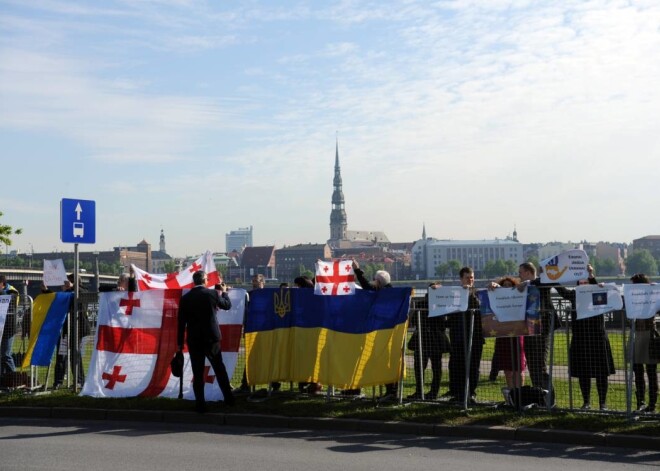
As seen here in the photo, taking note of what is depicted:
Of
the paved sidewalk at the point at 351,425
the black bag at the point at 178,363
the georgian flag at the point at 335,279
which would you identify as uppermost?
the georgian flag at the point at 335,279

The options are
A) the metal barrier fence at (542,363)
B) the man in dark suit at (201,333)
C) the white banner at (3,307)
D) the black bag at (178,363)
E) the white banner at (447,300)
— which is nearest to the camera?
the metal barrier fence at (542,363)

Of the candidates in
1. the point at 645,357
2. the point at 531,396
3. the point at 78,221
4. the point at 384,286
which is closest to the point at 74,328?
the point at 78,221

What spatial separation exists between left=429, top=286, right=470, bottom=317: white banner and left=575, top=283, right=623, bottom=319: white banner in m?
1.39

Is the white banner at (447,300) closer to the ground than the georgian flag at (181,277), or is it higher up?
closer to the ground

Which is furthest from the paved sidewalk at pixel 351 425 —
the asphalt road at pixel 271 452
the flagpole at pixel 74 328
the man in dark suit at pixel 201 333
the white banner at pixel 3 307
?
the white banner at pixel 3 307

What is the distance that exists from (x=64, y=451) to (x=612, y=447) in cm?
563

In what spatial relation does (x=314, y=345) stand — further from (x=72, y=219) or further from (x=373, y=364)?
(x=72, y=219)

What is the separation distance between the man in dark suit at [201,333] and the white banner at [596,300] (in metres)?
4.45

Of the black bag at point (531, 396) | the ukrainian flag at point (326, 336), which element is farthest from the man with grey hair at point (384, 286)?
the black bag at point (531, 396)

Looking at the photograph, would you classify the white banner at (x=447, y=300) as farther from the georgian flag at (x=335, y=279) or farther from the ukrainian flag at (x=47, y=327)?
the ukrainian flag at (x=47, y=327)

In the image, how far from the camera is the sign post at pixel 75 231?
45.7 ft

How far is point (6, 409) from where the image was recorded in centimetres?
1259

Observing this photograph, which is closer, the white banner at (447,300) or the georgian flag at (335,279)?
the white banner at (447,300)

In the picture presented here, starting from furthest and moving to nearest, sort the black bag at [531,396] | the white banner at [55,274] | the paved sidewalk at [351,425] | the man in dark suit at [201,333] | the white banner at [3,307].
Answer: the white banner at [55,274]
the white banner at [3,307]
the man in dark suit at [201,333]
the black bag at [531,396]
the paved sidewalk at [351,425]
